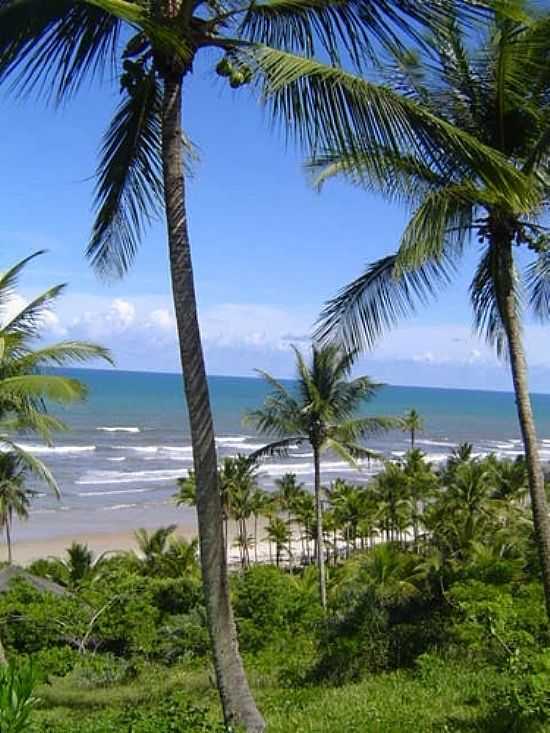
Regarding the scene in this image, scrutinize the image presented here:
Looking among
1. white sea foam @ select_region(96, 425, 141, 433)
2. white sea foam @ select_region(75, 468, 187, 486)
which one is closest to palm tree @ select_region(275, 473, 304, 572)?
white sea foam @ select_region(75, 468, 187, 486)

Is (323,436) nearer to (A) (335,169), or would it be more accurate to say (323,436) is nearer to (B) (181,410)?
(A) (335,169)

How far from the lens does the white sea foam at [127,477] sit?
41.8m

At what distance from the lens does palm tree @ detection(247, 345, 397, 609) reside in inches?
861

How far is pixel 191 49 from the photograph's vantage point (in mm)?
5113

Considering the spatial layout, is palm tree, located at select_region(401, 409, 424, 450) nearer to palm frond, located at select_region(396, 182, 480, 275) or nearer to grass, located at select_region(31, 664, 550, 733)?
grass, located at select_region(31, 664, 550, 733)

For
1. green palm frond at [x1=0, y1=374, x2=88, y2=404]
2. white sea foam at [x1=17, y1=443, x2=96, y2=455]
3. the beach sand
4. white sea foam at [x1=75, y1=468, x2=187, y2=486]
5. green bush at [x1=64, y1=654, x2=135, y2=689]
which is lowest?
green bush at [x1=64, y1=654, x2=135, y2=689]

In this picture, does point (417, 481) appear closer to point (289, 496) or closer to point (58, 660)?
point (289, 496)

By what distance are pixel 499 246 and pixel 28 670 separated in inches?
253

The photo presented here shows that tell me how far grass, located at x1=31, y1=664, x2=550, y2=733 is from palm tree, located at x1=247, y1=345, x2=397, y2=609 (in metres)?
10.7

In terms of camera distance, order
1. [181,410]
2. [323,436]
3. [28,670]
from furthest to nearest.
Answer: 1. [181,410]
2. [323,436]
3. [28,670]

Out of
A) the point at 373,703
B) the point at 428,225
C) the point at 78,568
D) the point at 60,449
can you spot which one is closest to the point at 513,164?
the point at 428,225

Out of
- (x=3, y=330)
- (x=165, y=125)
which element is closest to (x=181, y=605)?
(x=3, y=330)

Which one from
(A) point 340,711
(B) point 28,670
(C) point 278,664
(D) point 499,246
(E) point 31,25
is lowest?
(C) point 278,664

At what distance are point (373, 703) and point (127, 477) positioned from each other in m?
37.9
